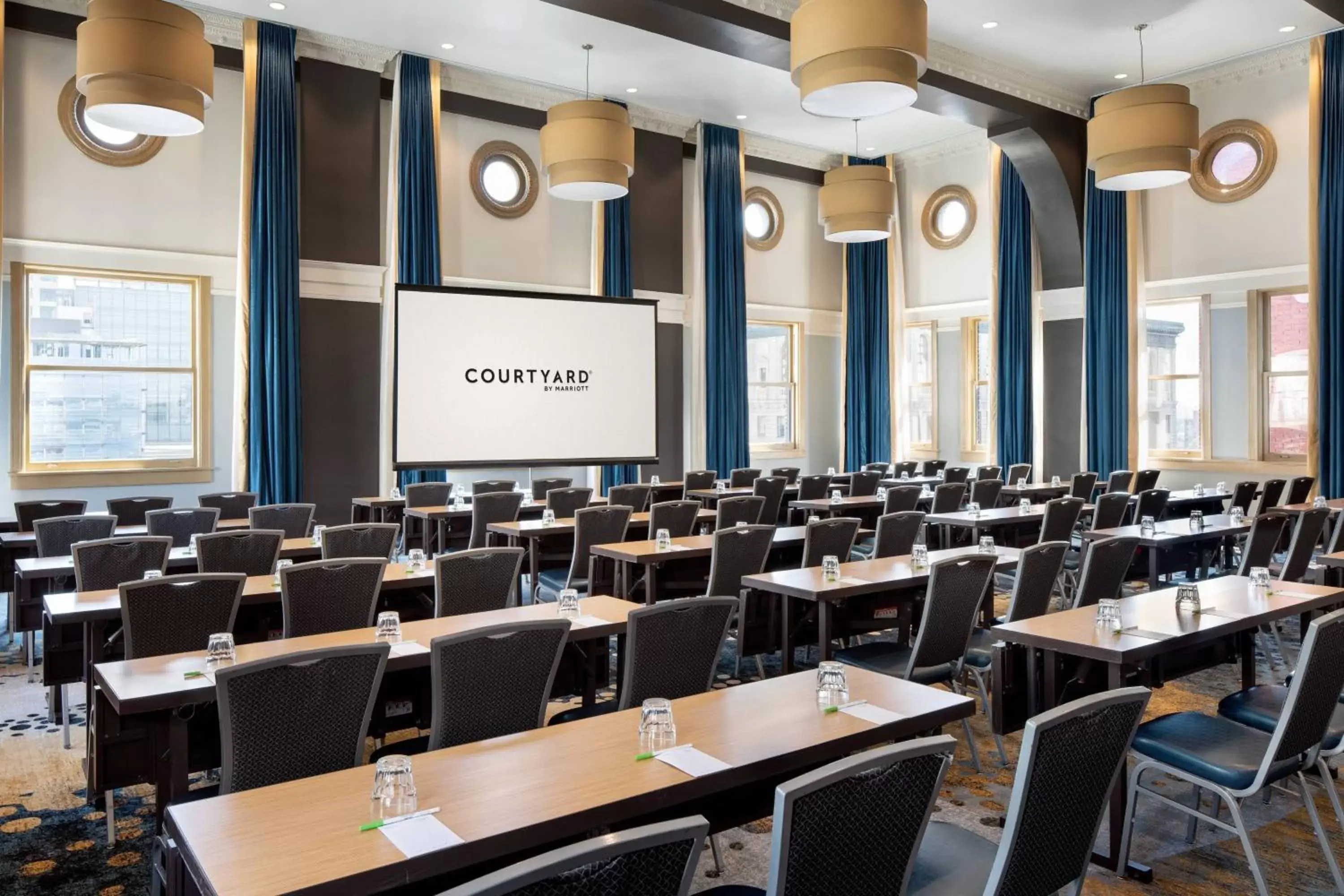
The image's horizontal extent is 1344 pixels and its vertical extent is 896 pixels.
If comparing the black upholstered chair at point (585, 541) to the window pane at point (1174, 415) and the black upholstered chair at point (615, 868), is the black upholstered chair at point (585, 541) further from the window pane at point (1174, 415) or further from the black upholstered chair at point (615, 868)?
the window pane at point (1174, 415)

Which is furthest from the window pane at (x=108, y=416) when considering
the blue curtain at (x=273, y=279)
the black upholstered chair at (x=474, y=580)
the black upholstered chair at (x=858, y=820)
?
the black upholstered chair at (x=858, y=820)

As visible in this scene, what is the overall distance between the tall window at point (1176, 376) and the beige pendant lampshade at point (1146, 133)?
3.78 m

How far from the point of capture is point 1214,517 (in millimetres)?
7363

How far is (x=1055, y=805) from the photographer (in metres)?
2.06

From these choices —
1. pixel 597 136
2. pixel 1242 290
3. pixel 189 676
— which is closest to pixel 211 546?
pixel 189 676

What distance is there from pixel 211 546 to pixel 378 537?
2.71 feet

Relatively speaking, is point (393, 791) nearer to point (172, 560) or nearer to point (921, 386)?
point (172, 560)

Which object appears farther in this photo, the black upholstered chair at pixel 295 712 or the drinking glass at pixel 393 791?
the black upholstered chair at pixel 295 712

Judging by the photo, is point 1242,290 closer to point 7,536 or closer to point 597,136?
point 597,136

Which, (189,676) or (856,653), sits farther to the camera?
(856,653)

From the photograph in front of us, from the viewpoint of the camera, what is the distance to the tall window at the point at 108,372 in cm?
884

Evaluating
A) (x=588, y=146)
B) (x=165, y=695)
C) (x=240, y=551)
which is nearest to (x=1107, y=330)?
(x=588, y=146)

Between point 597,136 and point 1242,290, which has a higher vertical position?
point 597,136

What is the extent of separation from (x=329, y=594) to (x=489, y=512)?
3.46 m
